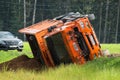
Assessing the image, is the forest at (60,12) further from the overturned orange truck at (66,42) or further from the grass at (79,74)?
the grass at (79,74)

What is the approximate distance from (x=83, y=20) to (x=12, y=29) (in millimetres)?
57252

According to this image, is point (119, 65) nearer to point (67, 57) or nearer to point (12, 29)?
point (67, 57)

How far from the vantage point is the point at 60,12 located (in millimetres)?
79938

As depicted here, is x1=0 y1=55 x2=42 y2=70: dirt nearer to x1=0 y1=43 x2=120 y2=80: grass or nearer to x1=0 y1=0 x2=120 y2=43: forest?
x1=0 y1=43 x2=120 y2=80: grass

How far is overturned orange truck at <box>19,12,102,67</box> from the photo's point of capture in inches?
674

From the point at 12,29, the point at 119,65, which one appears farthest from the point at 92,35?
the point at 12,29

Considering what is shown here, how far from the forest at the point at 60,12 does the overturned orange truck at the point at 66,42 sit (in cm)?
5759

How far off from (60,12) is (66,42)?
63083 millimetres

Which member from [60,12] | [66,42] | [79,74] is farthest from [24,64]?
[60,12]

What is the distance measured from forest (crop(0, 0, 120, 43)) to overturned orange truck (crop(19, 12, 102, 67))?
189 feet

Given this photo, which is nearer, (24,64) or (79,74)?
(79,74)

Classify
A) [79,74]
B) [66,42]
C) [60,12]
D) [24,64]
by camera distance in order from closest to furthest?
1. [79,74]
2. [66,42]
3. [24,64]
4. [60,12]

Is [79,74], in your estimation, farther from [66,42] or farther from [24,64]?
[24,64]

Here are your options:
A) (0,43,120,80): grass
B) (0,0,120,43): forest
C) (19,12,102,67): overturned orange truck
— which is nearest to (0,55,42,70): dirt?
(19,12,102,67): overturned orange truck
